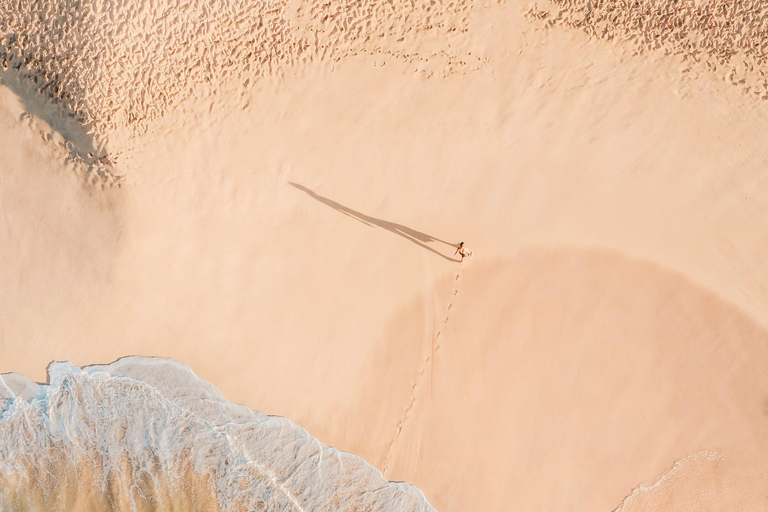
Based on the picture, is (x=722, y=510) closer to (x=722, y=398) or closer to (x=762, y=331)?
(x=722, y=398)

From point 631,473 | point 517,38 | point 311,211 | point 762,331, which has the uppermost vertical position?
point 517,38

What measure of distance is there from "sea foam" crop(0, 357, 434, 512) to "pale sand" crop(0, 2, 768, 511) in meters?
0.30

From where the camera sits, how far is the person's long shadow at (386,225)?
6578 millimetres

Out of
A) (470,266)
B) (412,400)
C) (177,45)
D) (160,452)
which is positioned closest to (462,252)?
(470,266)

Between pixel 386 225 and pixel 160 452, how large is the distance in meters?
4.77

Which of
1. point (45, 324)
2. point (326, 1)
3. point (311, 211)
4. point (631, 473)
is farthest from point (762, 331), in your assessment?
point (45, 324)

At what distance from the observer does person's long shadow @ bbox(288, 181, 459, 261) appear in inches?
259

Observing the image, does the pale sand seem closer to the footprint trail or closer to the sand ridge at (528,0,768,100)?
the footprint trail

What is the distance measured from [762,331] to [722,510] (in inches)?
107

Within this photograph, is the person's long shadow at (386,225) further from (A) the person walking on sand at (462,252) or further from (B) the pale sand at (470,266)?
(A) the person walking on sand at (462,252)

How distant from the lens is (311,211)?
665cm

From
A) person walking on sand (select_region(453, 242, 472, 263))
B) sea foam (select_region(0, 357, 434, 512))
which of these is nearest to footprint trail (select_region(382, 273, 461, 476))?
sea foam (select_region(0, 357, 434, 512))

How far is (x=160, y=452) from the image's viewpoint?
656 centimetres

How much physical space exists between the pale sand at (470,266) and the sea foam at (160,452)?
300mm
